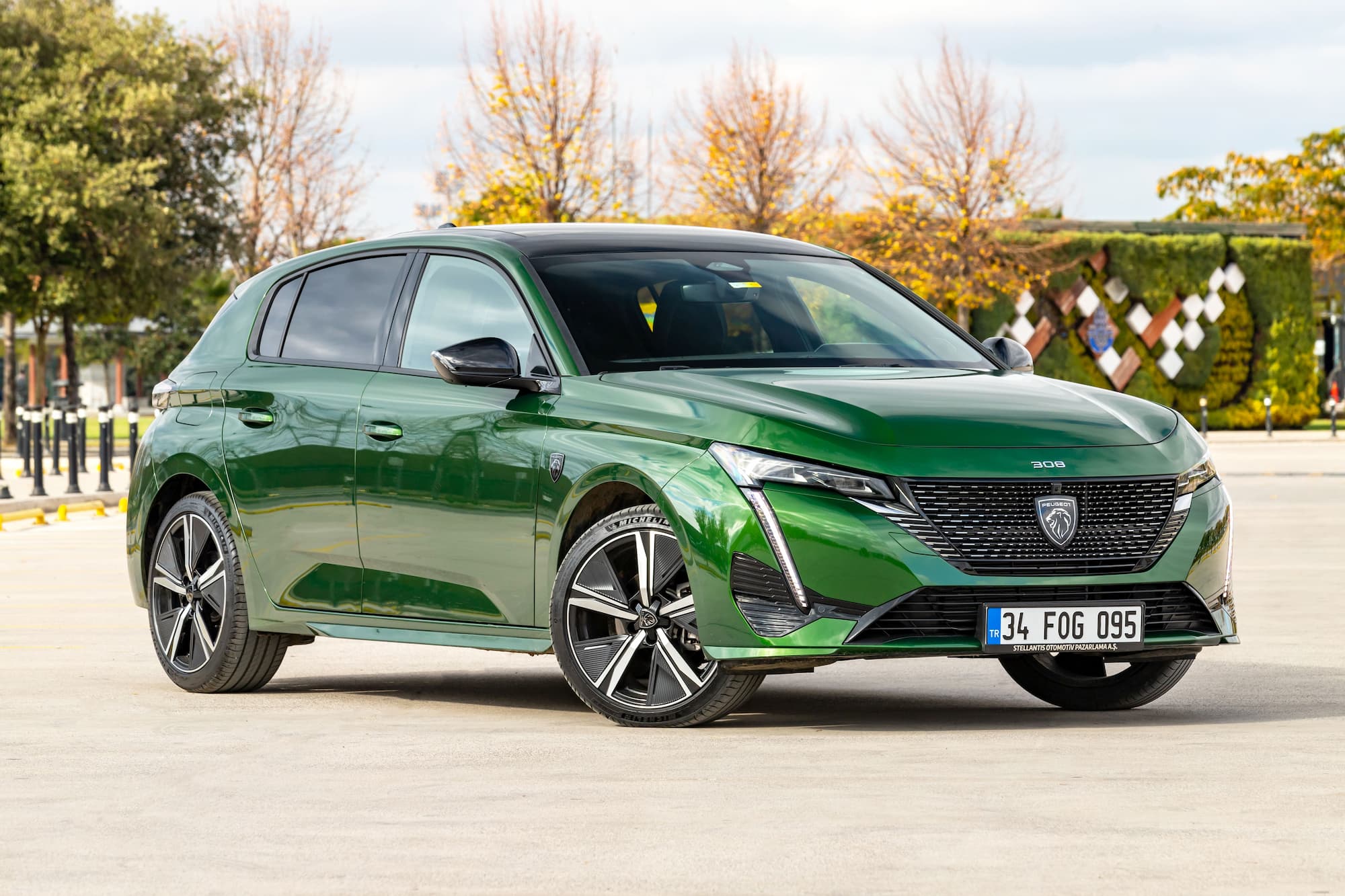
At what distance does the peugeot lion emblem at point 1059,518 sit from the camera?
286 inches

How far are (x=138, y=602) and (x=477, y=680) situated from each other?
148cm

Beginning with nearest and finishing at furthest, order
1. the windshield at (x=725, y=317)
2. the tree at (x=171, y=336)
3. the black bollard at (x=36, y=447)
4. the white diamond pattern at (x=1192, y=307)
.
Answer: the windshield at (x=725, y=317), the black bollard at (x=36, y=447), the white diamond pattern at (x=1192, y=307), the tree at (x=171, y=336)

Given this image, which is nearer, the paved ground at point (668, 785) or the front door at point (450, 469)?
the paved ground at point (668, 785)

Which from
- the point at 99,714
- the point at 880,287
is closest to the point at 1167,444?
the point at 880,287

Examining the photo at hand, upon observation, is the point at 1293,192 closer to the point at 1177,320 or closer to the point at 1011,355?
the point at 1177,320

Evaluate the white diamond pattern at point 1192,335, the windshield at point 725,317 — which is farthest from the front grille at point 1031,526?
the white diamond pattern at point 1192,335

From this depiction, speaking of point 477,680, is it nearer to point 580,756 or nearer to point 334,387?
point 334,387

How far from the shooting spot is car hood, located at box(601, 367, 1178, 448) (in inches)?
285

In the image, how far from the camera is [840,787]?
20.8 ft

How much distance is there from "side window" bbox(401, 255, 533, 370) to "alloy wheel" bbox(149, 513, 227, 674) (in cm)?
135

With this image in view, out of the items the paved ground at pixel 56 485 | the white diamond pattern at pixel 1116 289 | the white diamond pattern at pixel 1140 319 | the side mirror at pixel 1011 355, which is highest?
the side mirror at pixel 1011 355

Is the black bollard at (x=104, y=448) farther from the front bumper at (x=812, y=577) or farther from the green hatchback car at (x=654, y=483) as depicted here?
the front bumper at (x=812, y=577)

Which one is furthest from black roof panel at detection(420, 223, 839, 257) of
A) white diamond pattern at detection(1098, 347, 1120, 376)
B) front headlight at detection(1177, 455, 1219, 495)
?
white diamond pattern at detection(1098, 347, 1120, 376)

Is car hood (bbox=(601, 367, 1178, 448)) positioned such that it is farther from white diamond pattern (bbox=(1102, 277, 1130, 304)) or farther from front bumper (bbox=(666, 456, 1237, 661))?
white diamond pattern (bbox=(1102, 277, 1130, 304))
